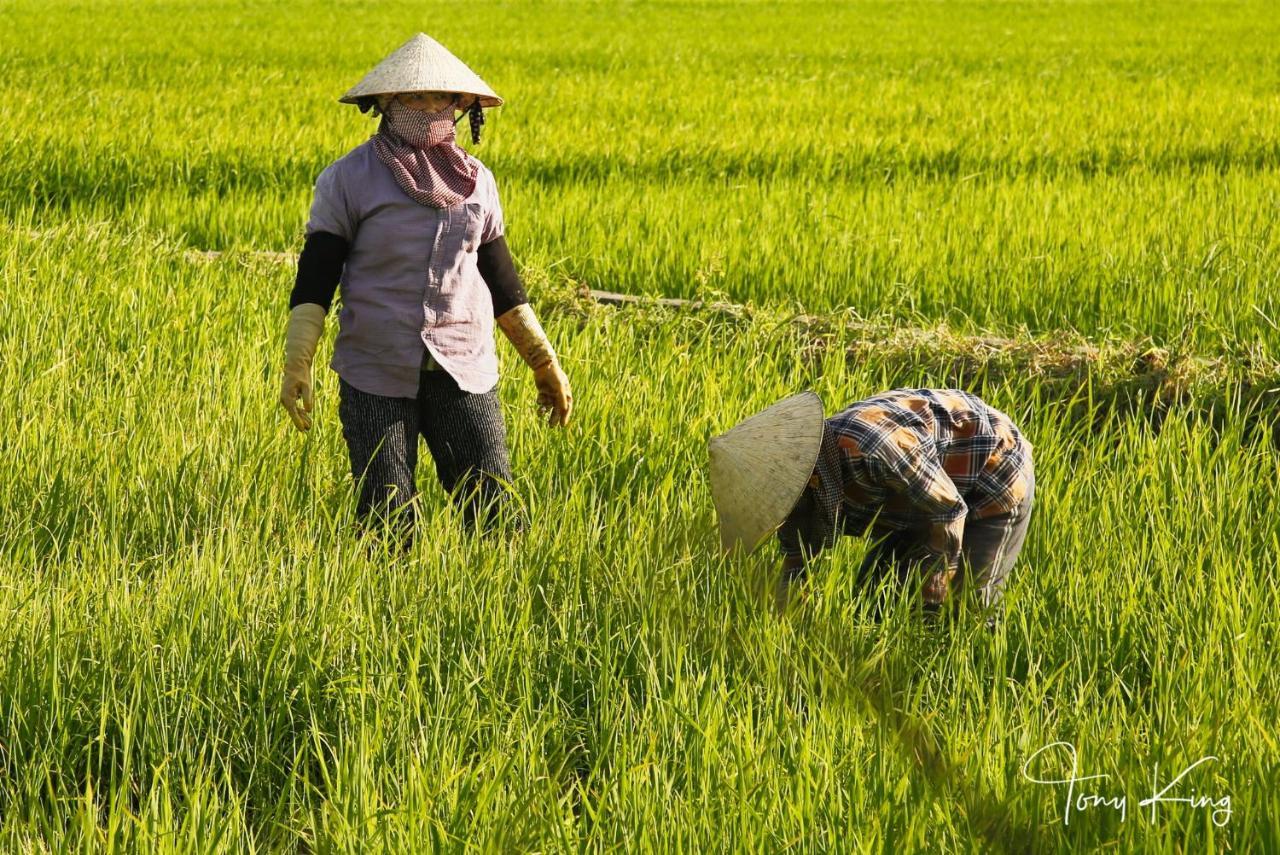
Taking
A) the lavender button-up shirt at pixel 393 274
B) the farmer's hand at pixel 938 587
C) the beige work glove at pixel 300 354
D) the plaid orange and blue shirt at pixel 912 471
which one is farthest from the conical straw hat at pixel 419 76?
the farmer's hand at pixel 938 587

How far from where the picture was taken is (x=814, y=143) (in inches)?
279

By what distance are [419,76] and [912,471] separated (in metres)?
1.11

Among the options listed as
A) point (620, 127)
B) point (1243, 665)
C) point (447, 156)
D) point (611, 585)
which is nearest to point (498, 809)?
point (611, 585)

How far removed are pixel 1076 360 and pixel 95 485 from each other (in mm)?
2420

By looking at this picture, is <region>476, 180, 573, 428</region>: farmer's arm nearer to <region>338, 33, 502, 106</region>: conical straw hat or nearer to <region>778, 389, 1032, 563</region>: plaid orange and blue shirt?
<region>338, 33, 502, 106</region>: conical straw hat

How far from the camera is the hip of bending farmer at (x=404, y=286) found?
2.44m

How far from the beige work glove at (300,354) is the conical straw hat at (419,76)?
392 millimetres

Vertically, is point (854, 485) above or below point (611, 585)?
above

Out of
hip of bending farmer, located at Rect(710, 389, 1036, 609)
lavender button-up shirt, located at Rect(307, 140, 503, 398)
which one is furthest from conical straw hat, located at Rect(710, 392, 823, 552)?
lavender button-up shirt, located at Rect(307, 140, 503, 398)

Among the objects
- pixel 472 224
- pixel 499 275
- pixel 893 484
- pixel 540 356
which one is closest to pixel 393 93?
pixel 472 224

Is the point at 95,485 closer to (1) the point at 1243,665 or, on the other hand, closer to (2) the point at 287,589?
(2) the point at 287,589

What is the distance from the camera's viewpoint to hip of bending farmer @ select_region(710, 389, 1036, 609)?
6.50 feet

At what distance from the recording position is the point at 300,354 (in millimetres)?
2422

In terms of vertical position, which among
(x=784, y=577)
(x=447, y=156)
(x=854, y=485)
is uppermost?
(x=447, y=156)
